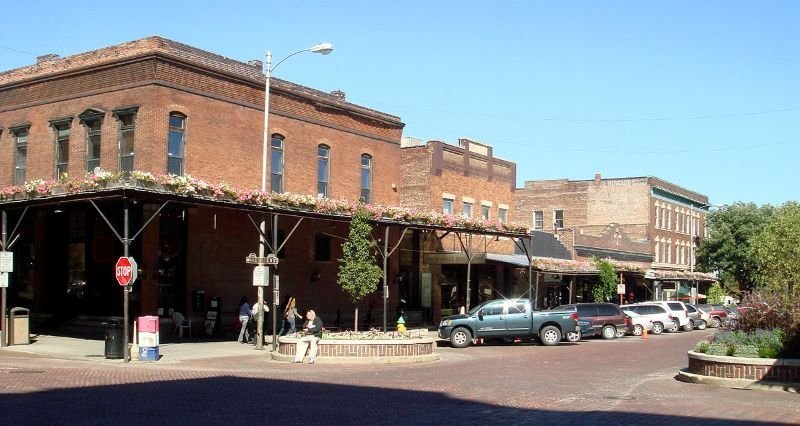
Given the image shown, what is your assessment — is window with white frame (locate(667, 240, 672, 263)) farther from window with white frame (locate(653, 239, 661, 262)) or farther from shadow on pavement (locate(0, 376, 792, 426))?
shadow on pavement (locate(0, 376, 792, 426))

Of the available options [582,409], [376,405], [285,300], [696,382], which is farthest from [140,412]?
[285,300]

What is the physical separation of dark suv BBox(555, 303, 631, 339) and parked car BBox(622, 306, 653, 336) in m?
3.44

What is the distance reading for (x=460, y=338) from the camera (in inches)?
1235

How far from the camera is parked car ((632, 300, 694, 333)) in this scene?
45.3 metres

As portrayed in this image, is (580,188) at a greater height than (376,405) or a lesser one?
greater

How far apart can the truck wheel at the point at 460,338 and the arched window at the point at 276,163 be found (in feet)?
29.3

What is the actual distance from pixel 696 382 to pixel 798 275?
11414 mm

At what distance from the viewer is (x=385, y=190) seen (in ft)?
130

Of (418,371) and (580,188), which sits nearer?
(418,371)

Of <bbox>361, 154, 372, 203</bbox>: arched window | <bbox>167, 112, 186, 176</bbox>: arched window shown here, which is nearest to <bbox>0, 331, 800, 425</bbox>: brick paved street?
<bbox>167, 112, 186, 176</bbox>: arched window

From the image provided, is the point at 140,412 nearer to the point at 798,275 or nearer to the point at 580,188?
the point at 798,275

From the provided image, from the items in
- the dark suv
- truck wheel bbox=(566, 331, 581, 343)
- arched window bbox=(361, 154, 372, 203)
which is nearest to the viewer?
truck wheel bbox=(566, 331, 581, 343)

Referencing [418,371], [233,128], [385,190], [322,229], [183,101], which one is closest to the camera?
[418,371]

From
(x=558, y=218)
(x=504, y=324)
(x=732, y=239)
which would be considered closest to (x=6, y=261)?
(x=504, y=324)
